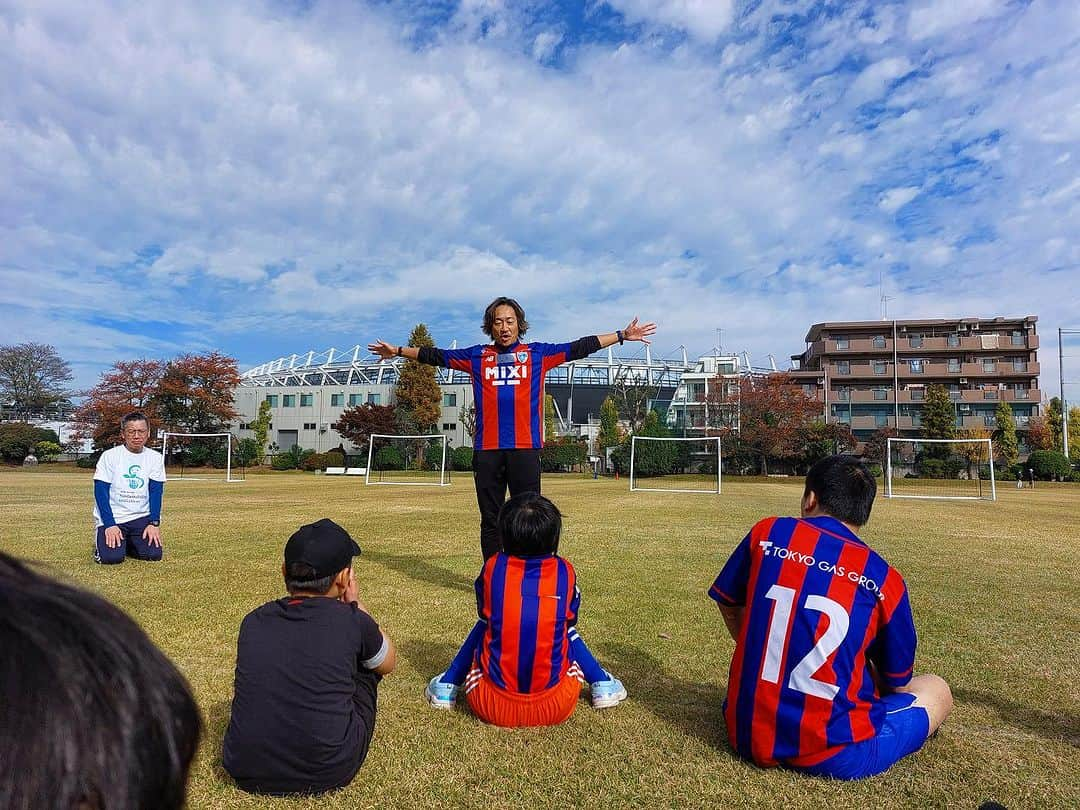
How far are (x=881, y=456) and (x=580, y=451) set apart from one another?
2300 centimetres

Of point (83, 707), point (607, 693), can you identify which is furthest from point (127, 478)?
point (83, 707)

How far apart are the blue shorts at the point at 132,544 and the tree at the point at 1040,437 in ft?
226

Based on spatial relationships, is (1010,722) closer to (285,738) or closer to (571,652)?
(571,652)

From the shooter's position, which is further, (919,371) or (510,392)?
(919,371)

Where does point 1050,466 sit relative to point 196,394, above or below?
below

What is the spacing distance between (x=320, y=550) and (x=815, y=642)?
210 cm

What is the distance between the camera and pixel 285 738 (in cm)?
270

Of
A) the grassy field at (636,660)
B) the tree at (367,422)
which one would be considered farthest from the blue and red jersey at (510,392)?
the tree at (367,422)

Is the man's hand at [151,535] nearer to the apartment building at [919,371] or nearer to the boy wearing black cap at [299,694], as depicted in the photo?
the boy wearing black cap at [299,694]

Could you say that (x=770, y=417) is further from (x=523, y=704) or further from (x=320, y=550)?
(x=320, y=550)

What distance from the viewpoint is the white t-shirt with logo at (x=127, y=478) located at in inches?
311

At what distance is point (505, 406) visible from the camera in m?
6.20

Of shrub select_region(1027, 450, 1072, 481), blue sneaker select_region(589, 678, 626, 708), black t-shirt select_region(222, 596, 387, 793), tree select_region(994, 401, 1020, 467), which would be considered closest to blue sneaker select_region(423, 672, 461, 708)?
blue sneaker select_region(589, 678, 626, 708)

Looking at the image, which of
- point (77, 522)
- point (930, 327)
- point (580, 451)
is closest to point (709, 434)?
point (580, 451)
